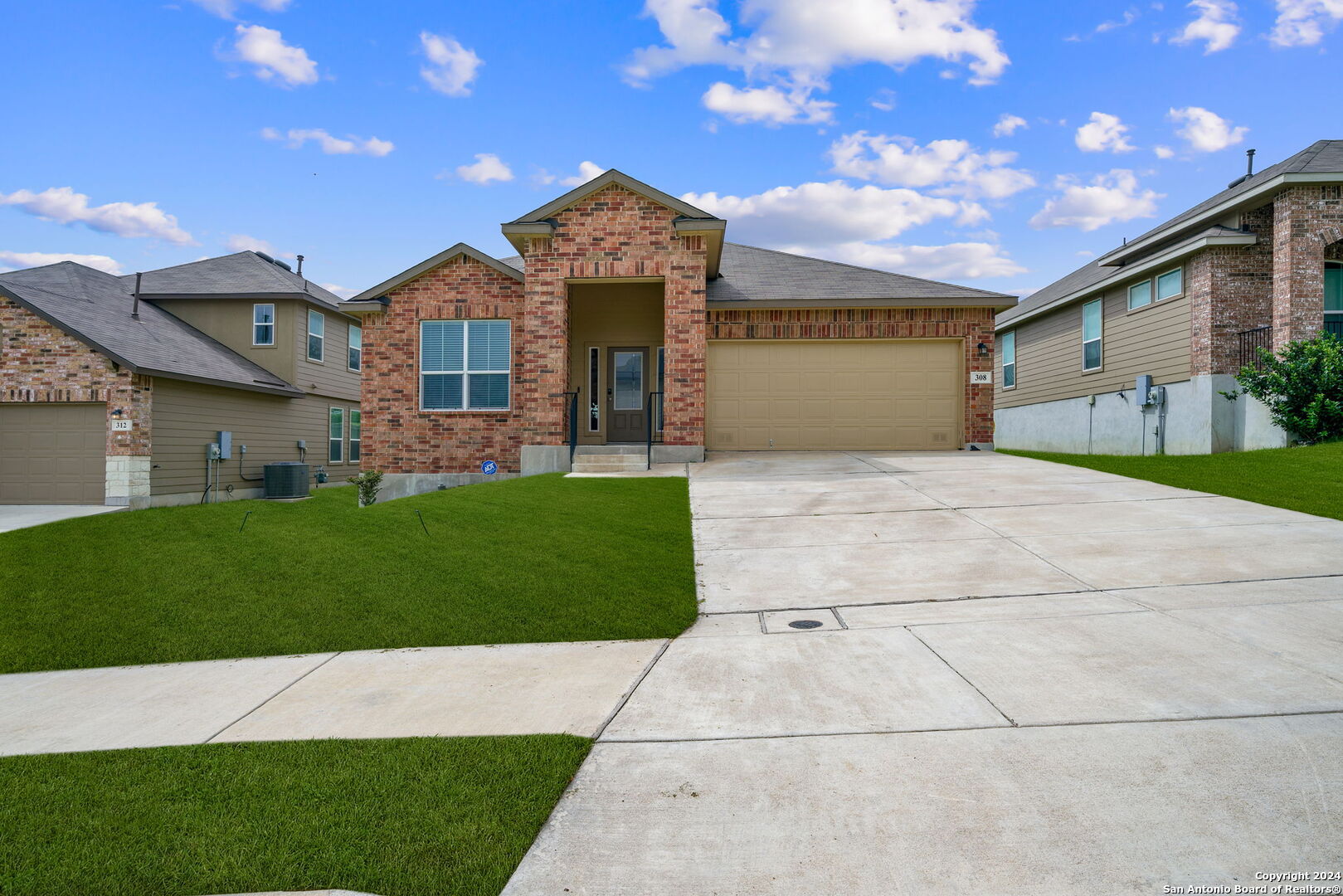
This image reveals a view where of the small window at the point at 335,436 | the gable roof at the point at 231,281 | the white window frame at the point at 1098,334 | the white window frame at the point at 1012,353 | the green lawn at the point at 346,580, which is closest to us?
the green lawn at the point at 346,580

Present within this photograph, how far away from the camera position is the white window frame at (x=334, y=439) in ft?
78.9

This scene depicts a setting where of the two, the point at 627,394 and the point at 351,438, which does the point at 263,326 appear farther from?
the point at 627,394

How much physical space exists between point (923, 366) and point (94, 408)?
56.7 feet

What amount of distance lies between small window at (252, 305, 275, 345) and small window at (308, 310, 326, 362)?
3.22 feet

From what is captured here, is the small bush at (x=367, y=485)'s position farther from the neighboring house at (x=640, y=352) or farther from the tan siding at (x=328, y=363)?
the tan siding at (x=328, y=363)

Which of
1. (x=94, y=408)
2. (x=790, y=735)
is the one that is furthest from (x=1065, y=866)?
(x=94, y=408)

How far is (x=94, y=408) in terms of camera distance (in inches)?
639

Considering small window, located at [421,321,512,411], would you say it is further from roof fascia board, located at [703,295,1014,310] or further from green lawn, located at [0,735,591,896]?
green lawn, located at [0,735,591,896]

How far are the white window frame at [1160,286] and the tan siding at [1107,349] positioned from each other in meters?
0.11

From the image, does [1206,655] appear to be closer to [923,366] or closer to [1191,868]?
[1191,868]

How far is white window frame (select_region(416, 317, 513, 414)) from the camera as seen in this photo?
51.2ft

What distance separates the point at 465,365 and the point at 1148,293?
1533 cm

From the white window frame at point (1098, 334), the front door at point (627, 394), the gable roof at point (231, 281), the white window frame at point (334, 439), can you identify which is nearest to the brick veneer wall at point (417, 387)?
the front door at point (627, 394)

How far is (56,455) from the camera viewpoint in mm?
16219
